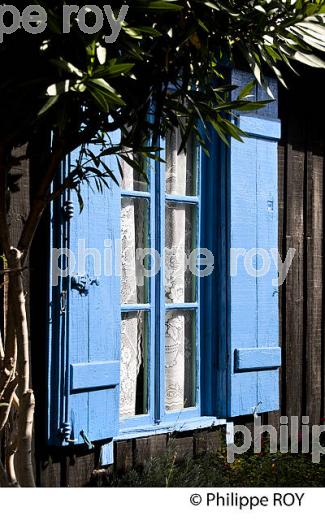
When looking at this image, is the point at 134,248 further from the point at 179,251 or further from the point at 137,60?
the point at 137,60

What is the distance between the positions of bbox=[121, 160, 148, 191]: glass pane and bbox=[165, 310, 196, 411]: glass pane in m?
0.70

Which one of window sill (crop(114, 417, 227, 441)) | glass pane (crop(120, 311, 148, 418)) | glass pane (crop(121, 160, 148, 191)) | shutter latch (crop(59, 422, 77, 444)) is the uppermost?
glass pane (crop(121, 160, 148, 191))

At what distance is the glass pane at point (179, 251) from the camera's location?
5184 millimetres

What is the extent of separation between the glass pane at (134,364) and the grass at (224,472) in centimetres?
30

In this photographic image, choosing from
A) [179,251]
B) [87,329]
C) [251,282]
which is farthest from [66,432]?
[251,282]

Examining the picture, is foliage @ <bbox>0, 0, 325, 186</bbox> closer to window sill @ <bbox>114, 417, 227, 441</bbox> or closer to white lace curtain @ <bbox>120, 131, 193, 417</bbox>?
white lace curtain @ <bbox>120, 131, 193, 417</bbox>

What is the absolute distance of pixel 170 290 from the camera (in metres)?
5.19

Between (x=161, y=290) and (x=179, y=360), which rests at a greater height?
(x=161, y=290)

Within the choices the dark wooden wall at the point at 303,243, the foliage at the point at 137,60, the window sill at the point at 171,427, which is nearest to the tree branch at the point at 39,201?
the foliage at the point at 137,60

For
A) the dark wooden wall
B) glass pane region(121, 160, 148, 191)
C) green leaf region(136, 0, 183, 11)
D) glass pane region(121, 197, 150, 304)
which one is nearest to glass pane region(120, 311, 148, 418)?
glass pane region(121, 197, 150, 304)

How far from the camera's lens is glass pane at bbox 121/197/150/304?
4.94 meters

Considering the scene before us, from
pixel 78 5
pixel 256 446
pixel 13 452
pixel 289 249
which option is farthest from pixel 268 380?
pixel 78 5

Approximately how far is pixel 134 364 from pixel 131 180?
0.96m

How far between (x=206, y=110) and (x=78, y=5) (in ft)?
2.36
